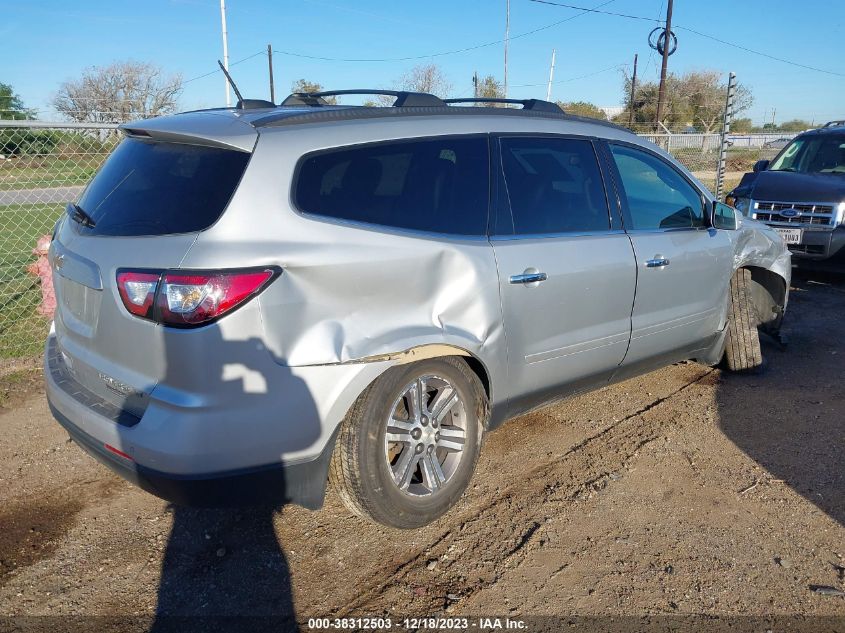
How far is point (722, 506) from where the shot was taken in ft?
11.2

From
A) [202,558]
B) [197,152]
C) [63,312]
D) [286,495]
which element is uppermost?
[197,152]

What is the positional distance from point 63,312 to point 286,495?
1356 mm

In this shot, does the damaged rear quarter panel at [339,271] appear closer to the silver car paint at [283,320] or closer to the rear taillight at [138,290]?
the silver car paint at [283,320]

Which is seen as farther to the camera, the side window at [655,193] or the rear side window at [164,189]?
the side window at [655,193]

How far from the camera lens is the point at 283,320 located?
2.55 meters

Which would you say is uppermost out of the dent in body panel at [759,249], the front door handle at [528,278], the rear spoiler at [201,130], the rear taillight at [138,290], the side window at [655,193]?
the rear spoiler at [201,130]

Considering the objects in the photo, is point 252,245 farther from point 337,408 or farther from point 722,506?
point 722,506

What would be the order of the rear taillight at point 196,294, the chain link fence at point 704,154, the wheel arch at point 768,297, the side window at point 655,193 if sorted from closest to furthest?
the rear taillight at point 196,294 < the side window at point 655,193 < the wheel arch at point 768,297 < the chain link fence at point 704,154

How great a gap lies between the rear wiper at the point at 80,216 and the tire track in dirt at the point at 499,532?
193cm

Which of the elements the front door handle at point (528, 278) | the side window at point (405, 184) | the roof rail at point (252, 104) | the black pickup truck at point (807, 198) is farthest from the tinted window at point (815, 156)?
the roof rail at point (252, 104)

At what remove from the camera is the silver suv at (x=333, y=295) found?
8.23 feet

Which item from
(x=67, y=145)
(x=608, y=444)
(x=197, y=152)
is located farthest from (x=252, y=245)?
(x=67, y=145)

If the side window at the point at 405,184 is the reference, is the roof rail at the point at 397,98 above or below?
above

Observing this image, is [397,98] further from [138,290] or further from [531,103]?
[138,290]
